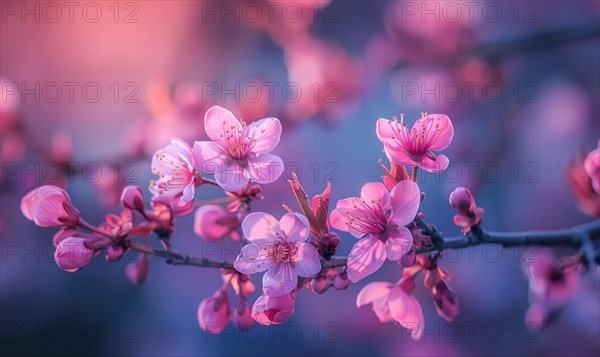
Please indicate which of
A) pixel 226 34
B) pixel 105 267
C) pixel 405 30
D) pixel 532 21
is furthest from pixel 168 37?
pixel 532 21

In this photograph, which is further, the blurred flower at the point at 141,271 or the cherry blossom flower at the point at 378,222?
the blurred flower at the point at 141,271

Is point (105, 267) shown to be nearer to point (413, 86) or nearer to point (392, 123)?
point (413, 86)

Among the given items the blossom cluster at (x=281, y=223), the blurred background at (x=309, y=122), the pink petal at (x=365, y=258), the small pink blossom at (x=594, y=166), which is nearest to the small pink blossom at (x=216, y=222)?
the blossom cluster at (x=281, y=223)

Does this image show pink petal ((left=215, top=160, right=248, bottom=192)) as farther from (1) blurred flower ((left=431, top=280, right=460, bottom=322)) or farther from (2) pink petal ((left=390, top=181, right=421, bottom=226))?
(1) blurred flower ((left=431, top=280, right=460, bottom=322))

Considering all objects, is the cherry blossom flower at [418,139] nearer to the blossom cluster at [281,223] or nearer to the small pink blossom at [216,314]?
the blossom cluster at [281,223]

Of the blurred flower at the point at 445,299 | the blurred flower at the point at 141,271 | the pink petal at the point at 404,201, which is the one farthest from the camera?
the blurred flower at the point at 141,271

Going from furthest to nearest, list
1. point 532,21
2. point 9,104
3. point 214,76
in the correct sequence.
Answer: point 214,76, point 532,21, point 9,104
